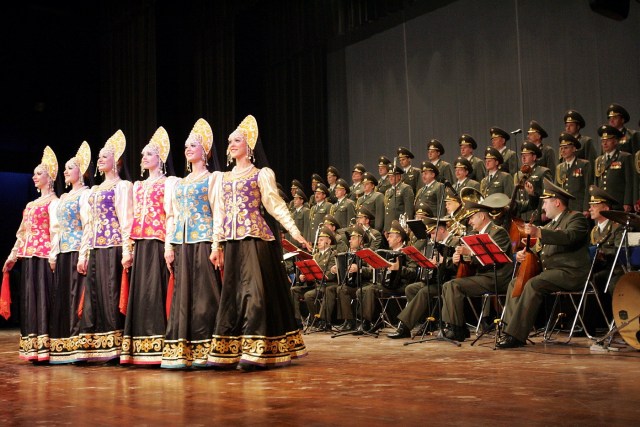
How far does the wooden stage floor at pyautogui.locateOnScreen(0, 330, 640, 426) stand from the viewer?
362 centimetres

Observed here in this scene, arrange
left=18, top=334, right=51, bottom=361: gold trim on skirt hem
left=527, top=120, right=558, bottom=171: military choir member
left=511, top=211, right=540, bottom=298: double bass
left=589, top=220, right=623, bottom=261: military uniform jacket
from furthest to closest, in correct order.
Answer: left=527, top=120, right=558, bottom=171: military choir member, left=589, top=220, right=623, bottom=261: military uniform jacket, left=18, top=334, right=51, bottom=361: gold trim on skirt hem, left=511, top=211, right=540, bottom=298: double bass

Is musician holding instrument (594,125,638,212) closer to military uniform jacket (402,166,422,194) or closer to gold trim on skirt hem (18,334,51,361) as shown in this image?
military uniform jacket (402,166,422,194)

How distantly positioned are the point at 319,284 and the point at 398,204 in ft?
5.21

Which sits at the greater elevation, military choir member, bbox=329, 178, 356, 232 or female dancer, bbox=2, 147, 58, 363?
military choir member, bbox=329, 178, 356, 232

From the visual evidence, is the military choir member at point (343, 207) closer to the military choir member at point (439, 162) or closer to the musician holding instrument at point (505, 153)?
the military choir member at point (439, 162)

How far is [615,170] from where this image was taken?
26.9ft

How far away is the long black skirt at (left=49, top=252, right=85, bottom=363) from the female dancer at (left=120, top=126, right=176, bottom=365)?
0.73m

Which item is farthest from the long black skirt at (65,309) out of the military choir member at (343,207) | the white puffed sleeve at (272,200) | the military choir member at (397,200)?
the military choir member at (343,207)

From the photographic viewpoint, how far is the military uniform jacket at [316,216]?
11.8 m

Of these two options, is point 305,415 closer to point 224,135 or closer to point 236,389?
point 236,389

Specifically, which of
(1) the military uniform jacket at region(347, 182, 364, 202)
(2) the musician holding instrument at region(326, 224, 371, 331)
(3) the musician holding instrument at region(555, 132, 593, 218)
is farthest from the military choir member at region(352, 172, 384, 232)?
(3) the musician holding instrument at region(555, 132, 593, 218)

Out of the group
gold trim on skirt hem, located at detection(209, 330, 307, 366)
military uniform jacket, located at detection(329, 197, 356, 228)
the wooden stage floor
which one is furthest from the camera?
military uniform jacket, located at detection(329, 197, 356, 228)

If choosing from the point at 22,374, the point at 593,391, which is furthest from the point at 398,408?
the point at 22,374

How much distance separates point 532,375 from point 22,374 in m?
3.79
